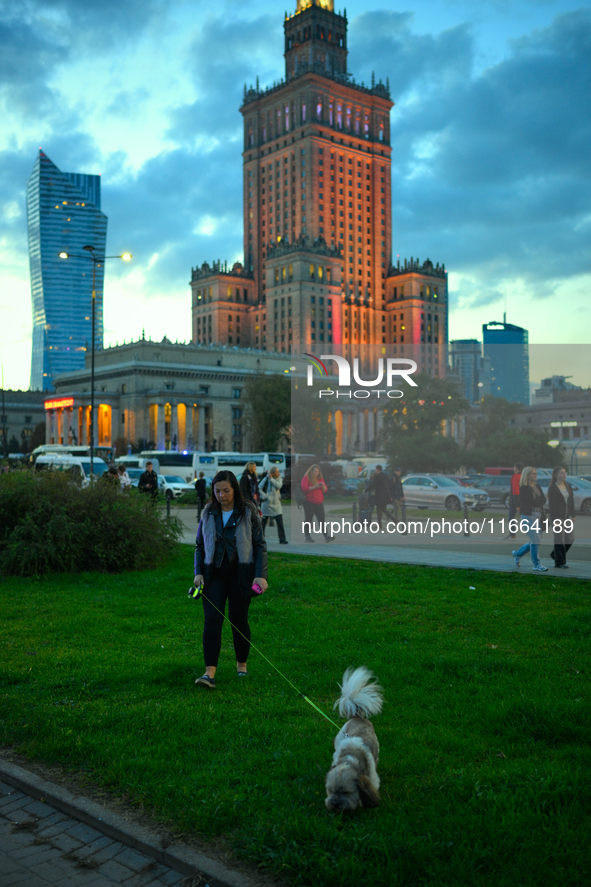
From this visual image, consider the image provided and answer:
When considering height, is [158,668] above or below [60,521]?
below

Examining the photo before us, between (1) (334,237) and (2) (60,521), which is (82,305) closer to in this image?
(1) (334,237)

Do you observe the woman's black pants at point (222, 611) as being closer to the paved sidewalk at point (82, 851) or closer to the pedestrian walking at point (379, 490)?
the paved sidewalk at point (82, 851)

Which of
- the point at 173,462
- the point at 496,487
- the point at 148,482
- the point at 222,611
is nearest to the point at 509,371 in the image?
the point at 496,487

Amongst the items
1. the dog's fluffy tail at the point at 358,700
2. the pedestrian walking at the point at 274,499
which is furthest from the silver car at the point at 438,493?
the dog's fluffy tail at the point at 358,700

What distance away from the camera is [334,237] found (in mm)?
143500

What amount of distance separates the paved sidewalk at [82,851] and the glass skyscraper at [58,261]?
180425mm

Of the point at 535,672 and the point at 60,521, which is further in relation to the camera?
the point at 60,521

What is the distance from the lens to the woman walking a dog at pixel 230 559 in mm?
6355

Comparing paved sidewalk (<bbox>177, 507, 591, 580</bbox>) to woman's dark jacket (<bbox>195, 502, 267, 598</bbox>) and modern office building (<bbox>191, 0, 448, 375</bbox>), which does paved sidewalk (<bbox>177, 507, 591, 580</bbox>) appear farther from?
modern office building (<bbox>191, 0, 448, 375</bbox>)

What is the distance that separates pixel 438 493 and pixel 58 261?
603ft

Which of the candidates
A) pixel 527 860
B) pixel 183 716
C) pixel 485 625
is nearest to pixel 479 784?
pixel 527 860

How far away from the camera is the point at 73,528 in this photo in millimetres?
12594

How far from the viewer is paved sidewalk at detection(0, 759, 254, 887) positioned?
3.47 m

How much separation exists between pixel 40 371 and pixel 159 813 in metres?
209
